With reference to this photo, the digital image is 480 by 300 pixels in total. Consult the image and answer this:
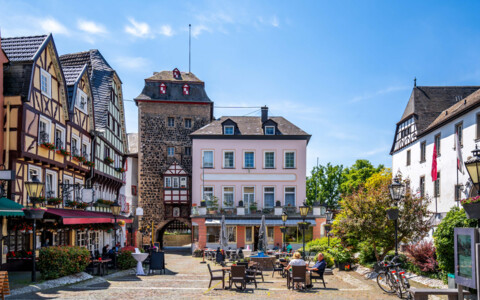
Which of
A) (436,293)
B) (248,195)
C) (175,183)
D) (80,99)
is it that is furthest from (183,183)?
(436,293)

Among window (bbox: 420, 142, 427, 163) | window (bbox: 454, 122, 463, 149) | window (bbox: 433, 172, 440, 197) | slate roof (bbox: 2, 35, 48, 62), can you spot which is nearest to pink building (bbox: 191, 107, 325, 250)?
window (bbox: 420, 142, 427, 163)

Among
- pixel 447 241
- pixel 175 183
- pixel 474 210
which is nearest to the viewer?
pixel 474 210

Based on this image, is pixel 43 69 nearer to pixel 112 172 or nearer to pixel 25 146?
pixel 25 146

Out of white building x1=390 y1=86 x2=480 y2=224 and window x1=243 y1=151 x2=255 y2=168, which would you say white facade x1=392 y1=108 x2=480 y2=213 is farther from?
window x1=243 y1=151 x2=255 y2=168

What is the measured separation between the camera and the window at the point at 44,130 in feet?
74.6

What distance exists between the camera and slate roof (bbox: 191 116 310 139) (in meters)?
44.6

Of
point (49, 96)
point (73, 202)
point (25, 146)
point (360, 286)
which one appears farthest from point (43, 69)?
point (360, 286)

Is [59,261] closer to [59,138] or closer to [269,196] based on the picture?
[59,138]

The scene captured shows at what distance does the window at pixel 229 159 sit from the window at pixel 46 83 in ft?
70.8

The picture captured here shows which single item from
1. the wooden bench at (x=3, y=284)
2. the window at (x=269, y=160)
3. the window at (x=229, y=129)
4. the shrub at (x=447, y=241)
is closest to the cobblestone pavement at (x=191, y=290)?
the wooden bench at (x=3, y=284)

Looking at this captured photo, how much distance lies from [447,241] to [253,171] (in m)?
28.7

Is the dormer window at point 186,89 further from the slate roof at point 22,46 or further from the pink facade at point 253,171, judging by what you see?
the slate roof at point 22,46

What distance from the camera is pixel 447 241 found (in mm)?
16156

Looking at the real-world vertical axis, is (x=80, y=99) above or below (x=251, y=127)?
below
